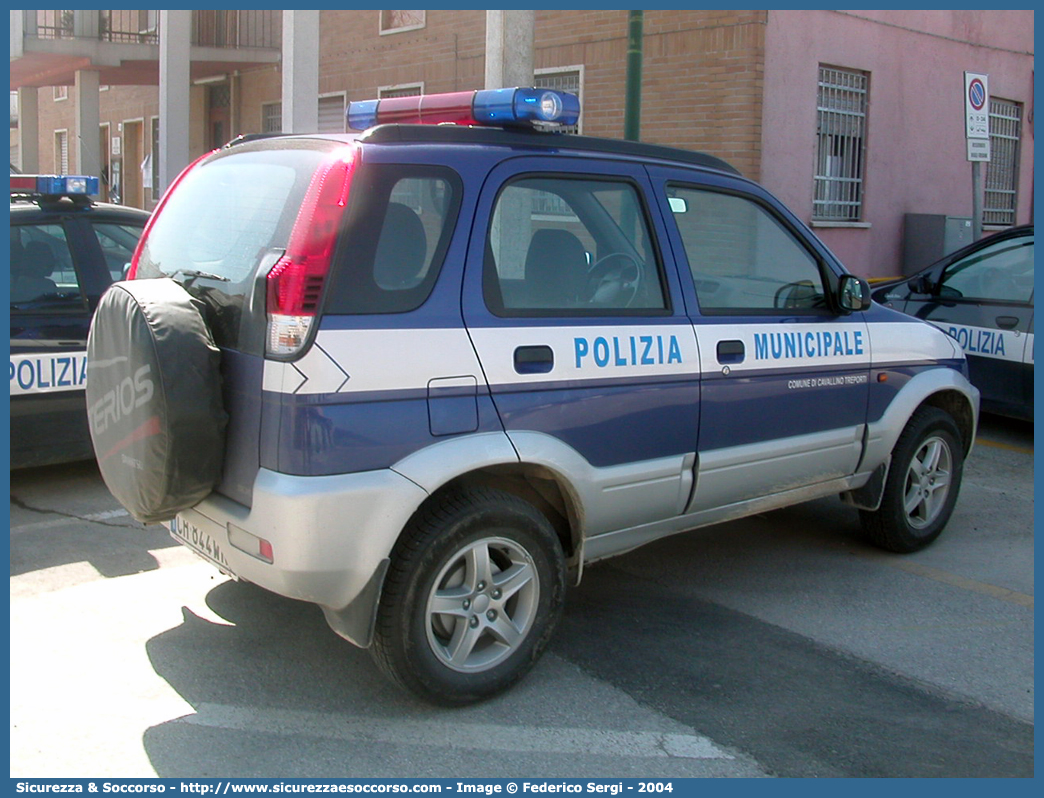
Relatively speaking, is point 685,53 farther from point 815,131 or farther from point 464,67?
point 464,67

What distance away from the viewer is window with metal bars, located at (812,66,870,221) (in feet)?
42.0

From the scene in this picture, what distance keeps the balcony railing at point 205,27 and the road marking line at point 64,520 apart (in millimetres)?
13362

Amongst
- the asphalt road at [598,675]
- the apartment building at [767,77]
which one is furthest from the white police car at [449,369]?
the apartment building at [767,77]

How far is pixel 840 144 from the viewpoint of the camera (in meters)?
13.1

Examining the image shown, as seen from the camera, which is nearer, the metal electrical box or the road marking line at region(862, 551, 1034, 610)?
the road marking line at region(862, 551, 1034, 610)

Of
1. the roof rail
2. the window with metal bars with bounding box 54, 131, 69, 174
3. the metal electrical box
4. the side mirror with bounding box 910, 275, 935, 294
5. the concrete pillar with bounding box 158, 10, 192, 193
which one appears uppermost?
the window with metal bars with bounding box 54, 131, 69, 174

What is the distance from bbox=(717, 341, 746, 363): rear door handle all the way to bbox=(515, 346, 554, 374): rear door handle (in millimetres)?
875

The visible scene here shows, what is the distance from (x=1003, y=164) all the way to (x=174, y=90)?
11.5 metres

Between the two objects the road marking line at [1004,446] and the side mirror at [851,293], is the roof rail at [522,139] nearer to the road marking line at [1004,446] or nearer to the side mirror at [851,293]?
the side mirror at [851,293]

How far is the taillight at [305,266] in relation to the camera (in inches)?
127

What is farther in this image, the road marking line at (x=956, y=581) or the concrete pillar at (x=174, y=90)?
the concrete pillar at (x=174, y=90)

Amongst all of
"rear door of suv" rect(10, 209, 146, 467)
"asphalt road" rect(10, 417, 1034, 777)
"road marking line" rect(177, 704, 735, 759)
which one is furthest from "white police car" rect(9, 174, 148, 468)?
"road marking line" rect(177, 704, 735, 759)

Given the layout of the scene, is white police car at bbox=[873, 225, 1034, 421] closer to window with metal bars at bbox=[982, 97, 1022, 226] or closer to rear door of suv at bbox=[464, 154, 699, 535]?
rear door of suv at bbox=[464, 154, 699, 535]

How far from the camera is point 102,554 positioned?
5.09 metres
